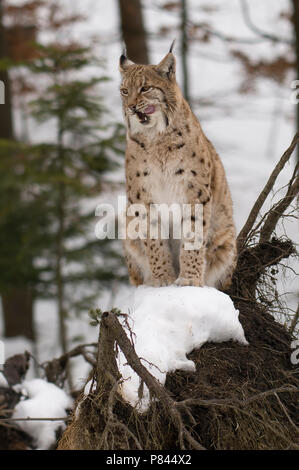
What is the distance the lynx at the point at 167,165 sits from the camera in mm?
4414

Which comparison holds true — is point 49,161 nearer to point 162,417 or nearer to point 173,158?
point 173,158

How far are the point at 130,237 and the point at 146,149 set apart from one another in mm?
749

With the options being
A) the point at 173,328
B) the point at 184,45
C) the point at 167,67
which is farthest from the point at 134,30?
the point at 173,328

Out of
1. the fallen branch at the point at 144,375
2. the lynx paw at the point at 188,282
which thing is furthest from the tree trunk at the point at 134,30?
the fallen branch at the point at 144,375

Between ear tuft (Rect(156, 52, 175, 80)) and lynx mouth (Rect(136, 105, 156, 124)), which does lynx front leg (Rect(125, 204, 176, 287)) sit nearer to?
lynx mouth (Rect(136, 105, 156, 124))

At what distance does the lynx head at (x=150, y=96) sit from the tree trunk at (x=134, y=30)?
4.98 m

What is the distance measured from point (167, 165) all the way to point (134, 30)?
544cm

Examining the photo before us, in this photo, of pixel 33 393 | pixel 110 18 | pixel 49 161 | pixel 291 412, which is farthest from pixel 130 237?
pixel 110 18

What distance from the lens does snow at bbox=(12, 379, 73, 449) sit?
5.07m

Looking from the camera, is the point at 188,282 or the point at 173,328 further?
the point at 188,282

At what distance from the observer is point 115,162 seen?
8.69m

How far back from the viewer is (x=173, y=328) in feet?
12.1

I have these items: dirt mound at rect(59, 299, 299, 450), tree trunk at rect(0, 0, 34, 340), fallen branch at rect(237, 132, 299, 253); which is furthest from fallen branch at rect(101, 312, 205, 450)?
tree trunk at rect(0, 0, 34, 340)

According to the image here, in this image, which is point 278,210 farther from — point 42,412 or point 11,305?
point 11,305
